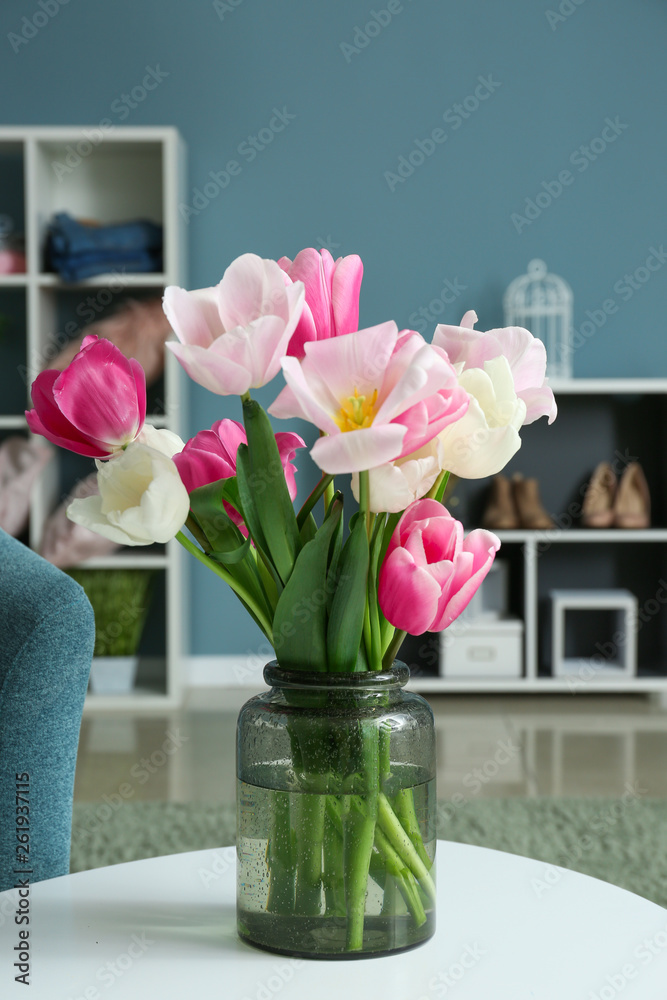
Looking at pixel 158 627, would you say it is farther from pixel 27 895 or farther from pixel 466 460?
pixel 466 460

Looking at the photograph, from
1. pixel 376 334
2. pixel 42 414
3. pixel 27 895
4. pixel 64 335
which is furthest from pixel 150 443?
pixel 64 335

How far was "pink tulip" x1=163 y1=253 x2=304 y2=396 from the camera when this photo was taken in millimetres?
595

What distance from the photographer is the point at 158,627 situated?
153 inches

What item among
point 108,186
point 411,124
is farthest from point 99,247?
point 411,124

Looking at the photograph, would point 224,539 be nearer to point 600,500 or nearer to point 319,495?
point 319,495

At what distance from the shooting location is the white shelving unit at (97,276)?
137 inches

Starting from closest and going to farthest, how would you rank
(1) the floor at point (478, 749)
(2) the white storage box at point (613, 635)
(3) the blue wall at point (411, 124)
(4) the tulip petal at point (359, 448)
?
(4) the tulip petal at point (359, 448), (1) the floor at point (478, 749), (2) the white storage box at point (613, 635), (3) the blue wall at point (411, 124)

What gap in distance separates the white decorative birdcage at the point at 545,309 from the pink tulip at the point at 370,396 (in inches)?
127

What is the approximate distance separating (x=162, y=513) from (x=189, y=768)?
92.7 inches

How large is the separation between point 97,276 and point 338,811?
3.07 metres

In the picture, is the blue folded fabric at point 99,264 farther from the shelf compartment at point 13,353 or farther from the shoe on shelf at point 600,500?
the shoe on shelf at point 600,500

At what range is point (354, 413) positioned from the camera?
2.03 ft

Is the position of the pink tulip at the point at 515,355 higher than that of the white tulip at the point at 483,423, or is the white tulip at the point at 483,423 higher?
the pink tulip at the point at 515,355

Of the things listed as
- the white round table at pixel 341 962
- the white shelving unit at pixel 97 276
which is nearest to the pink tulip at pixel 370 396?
the white round table at pixel 341 962
